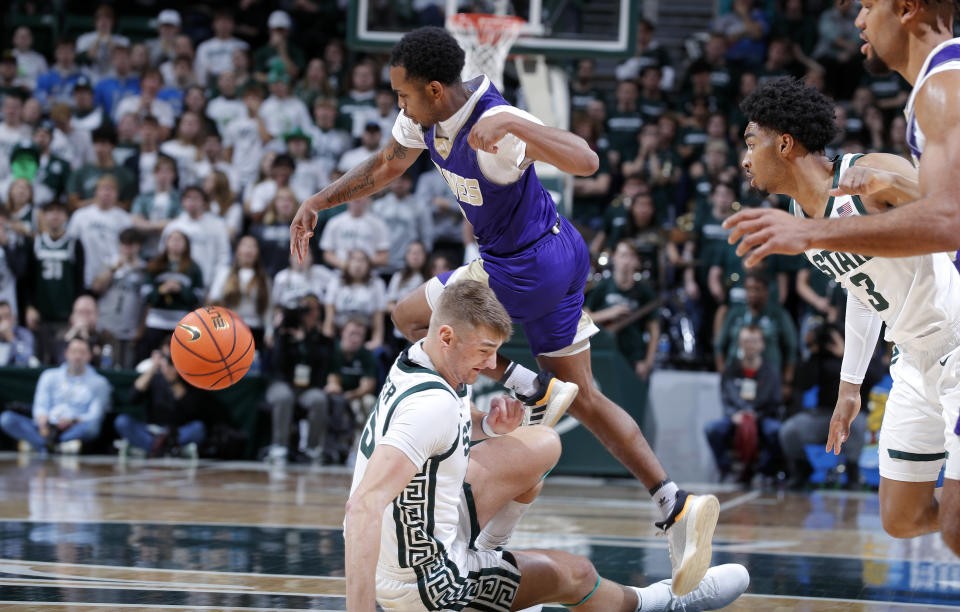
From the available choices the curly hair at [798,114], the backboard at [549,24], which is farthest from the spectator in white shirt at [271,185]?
the curly hair at [798,114]

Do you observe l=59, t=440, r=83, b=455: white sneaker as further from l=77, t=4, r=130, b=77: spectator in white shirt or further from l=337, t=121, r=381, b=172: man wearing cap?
l=77, t=4, r=130, b=77: spectator in white shirt

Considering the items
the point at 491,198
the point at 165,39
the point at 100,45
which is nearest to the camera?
the point at 491,198

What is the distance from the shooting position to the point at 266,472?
10461mm

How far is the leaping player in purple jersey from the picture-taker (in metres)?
4.61

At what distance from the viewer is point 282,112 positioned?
45.1 ft

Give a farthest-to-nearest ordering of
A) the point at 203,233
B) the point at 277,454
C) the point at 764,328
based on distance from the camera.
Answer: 1. the point at 203,233
2. the point at 277,454
3. the point at 764,328

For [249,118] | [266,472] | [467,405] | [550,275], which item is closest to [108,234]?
[249,118]

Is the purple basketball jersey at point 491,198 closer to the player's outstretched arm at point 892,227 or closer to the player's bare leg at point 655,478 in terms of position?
the player's bare leg at point 655,478

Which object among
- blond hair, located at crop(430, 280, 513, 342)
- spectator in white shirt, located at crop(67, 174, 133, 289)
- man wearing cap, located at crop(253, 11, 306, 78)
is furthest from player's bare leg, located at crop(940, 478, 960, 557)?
man wearing cap, located at crop(253, 11, 306, 78)

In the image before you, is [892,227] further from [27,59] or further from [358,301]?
[27,59]

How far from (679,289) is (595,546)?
5.91 meters

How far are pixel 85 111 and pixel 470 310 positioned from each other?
11677mm

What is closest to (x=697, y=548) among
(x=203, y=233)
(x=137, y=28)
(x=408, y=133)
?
(x=408, y=133)

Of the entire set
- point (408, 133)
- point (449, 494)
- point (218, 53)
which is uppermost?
point (218, 53)
